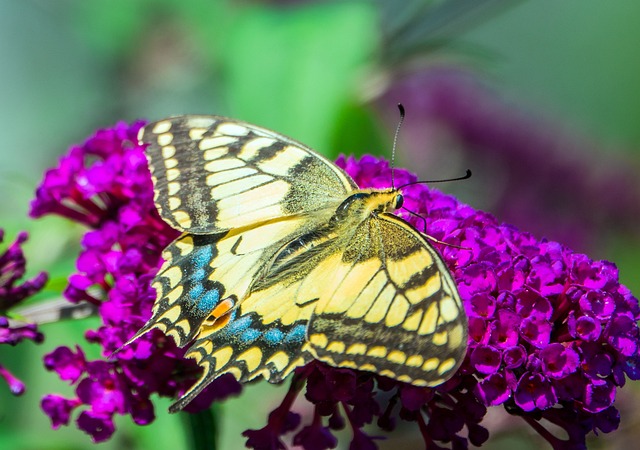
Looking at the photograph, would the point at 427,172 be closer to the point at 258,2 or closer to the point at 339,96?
the point at 339,96

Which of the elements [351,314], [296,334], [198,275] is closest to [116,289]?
[198,275]

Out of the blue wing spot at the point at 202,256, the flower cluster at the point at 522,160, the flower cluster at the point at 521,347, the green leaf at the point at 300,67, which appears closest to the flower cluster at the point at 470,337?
the flower cluster at the point at 521,347

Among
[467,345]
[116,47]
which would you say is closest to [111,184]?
[467,345]

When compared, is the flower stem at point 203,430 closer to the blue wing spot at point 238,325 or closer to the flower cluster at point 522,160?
the blue wing spot at point 238,325

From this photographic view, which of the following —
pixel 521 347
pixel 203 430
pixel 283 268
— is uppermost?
pixel 283 268

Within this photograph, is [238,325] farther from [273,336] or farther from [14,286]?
[14,286]

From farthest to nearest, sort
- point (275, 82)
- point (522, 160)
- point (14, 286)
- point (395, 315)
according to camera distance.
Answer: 1. point (522, 160)
2. point (275, 82)
3. point (14, 286)
4. point (395, 315)
